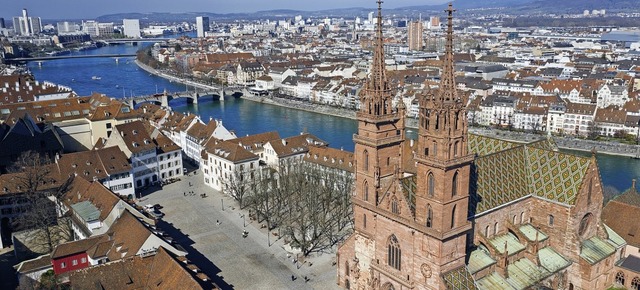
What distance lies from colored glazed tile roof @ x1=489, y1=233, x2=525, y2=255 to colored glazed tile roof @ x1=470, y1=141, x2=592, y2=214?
2881 mm

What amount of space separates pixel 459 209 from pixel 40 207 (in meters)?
39.5

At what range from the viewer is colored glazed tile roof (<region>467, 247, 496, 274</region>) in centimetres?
3888

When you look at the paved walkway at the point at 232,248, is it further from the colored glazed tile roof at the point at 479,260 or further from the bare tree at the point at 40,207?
the colored glazed tile roof at the point at 479,260

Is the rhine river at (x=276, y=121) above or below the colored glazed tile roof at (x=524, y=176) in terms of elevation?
below

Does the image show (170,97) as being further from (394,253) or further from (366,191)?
(394,253)

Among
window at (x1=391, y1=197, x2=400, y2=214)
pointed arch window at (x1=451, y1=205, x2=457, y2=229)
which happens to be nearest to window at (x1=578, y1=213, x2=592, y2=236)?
pointed arch window at (x1=451, y1=205, x2=457, y2=229)

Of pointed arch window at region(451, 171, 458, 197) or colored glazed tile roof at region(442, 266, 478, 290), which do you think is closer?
pointed arch window at region(451, 171, 458, 197)

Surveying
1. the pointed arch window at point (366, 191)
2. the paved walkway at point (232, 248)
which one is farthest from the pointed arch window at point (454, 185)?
the paved walkway at point (232, 248)

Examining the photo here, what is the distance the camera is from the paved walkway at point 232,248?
154ft

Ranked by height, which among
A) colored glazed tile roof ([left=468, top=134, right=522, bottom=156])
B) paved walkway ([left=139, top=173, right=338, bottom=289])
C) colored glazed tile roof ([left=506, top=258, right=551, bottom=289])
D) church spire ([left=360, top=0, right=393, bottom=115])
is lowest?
paved walkway ([left=139, top=173, right=338, bottom=289])

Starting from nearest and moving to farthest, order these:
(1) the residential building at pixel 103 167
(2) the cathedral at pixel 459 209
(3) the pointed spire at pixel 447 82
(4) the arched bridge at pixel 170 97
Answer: (3) the pointed spire at pixel 447 82 < (2) the cathedral at pixel 459 209 < (1) the residential building at pixel 103 167 < (4) the arched bridge at pixel 170 97

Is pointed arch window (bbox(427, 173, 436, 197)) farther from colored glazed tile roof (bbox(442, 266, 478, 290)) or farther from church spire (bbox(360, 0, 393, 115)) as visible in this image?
church spire (bbox(360, 0, 393, 115))

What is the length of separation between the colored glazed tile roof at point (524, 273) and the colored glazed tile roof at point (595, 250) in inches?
164

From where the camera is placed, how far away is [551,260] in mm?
43062
